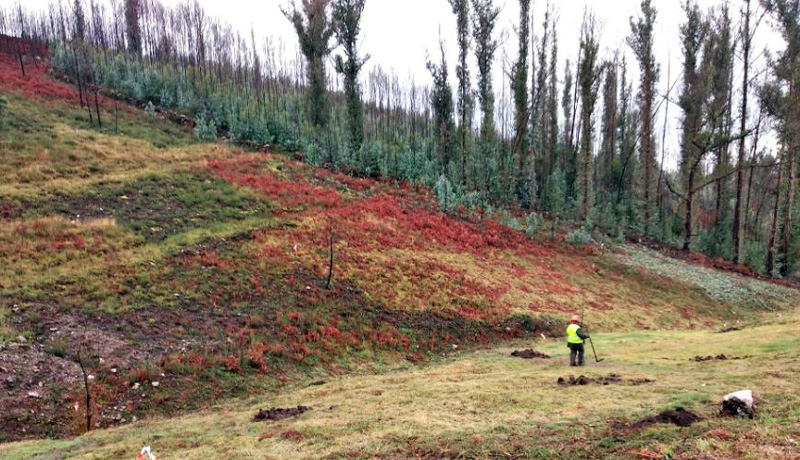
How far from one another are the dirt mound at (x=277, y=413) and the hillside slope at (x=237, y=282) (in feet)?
9.60

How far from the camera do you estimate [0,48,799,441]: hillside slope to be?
12.2 m

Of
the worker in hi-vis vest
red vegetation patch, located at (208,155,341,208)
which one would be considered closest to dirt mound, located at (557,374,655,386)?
the worker in hi-vis vest

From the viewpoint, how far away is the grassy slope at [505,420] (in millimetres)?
5828

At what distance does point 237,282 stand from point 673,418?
15.4m

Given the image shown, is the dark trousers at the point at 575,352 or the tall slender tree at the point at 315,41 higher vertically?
the tall slender tree at the point at 315,41

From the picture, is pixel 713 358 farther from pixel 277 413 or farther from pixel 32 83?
pixel 32 83

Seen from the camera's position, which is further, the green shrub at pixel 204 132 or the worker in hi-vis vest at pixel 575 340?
the green shrub at pixel 204 132

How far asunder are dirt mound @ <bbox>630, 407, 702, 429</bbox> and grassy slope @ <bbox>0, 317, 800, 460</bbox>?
0.18m

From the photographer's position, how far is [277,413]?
9.47 metres

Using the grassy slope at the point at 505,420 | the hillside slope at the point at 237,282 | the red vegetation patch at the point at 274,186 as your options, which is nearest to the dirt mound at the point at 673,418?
the grassy slope at the point at 505,420

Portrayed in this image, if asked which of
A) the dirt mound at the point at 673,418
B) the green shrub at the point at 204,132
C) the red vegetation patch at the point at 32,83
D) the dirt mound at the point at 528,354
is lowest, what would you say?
the dirt mound at the point at 528,354

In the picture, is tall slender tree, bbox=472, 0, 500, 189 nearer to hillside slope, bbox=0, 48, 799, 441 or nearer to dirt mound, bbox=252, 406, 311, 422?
hillside slope, bbox=0, 48, 799, 441

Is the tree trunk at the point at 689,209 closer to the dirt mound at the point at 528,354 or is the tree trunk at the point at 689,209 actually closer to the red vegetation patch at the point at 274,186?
the dirt mound at the point at 528,354

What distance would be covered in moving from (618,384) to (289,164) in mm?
33283
